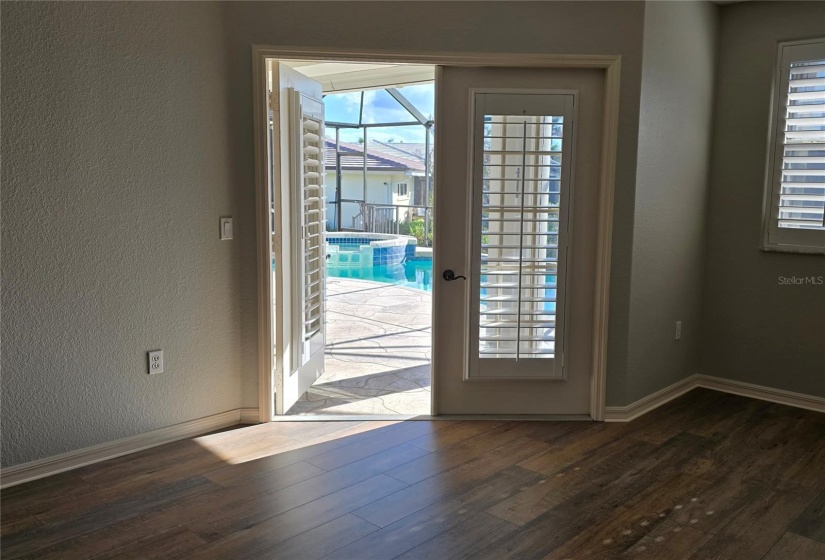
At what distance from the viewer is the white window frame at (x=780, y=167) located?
13.9 feet

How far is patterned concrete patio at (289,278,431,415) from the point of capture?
14.5 feet

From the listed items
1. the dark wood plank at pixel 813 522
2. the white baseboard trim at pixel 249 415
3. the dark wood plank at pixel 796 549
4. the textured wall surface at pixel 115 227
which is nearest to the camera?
the dark wood plank at pixel 796 549

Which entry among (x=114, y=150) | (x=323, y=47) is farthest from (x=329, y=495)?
(x=323, y=47)

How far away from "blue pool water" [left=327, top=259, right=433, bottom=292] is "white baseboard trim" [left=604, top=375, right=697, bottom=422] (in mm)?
6250

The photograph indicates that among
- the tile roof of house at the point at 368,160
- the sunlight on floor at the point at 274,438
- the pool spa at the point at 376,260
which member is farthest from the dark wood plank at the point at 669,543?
the tile roof of house at the point at 368,160

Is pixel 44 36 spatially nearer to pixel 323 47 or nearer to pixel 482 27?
pixel 323 47

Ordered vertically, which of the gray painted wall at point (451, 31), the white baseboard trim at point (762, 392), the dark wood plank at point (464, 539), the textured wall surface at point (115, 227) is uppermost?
the gray painted wall at point (451, 31)

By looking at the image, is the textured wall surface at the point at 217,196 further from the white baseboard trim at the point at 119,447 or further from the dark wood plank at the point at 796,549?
the dark wood plank at the point at 796,549

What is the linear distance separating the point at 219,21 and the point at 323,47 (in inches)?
22.1

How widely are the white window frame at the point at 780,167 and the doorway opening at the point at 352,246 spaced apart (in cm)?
225

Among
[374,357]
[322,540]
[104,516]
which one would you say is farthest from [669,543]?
[374,357]

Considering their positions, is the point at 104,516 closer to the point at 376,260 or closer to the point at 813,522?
the point at 813,522

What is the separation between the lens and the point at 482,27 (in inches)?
146

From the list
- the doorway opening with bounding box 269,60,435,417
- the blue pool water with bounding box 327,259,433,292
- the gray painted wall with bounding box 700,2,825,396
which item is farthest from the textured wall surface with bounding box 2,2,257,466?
the blue pool water with bounding box 327,259,433,292
